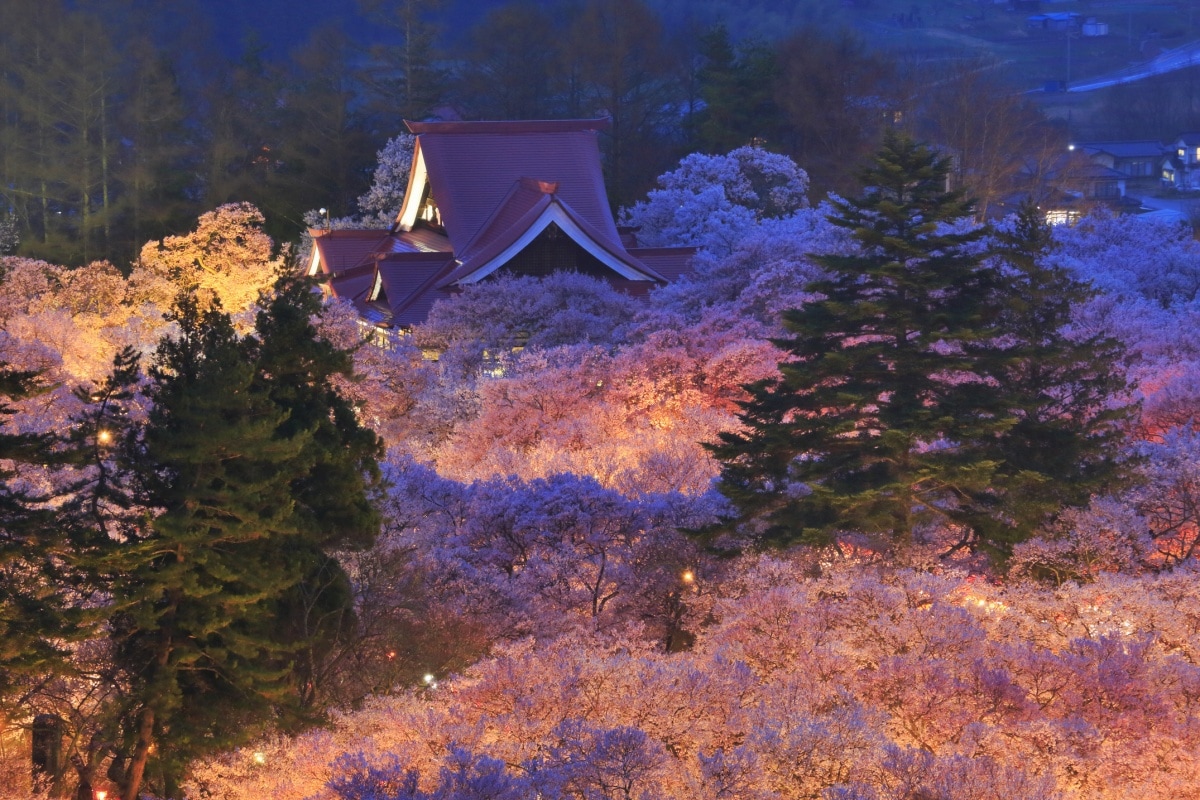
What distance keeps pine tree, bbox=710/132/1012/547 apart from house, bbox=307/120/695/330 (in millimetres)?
13507

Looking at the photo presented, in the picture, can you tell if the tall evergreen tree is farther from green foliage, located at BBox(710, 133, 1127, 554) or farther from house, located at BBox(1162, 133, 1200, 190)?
house, located at BBox(1162, 133, 1200, 190)

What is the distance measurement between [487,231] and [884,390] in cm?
1781

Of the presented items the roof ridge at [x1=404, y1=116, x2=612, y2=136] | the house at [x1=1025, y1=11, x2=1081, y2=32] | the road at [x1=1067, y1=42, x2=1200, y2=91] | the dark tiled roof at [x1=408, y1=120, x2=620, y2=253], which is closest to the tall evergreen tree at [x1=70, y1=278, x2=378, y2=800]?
the dark tiled roof at [x1=408, y1=120, x2=620, y2=253]

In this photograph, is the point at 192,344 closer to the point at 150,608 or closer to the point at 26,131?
the point at 150,608

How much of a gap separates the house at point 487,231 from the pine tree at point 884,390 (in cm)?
1351

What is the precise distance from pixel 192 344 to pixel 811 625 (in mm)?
5492

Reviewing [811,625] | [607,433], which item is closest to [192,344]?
[811,625]

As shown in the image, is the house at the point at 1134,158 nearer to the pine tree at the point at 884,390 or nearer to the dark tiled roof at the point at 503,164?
the dark tiled roof at the point at 503,164

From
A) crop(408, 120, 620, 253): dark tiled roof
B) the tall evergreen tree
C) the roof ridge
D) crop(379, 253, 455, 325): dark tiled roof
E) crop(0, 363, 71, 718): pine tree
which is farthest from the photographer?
the roof ridge

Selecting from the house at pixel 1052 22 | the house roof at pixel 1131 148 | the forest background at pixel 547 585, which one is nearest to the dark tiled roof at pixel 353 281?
the forest background at pixel 547 585

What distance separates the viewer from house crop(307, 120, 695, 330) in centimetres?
2958

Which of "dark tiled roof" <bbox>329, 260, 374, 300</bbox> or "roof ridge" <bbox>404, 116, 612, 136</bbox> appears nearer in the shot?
"dark tiled roof" <bbox>329, 260, 374, 300</bbox>

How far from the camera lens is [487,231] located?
3169cm

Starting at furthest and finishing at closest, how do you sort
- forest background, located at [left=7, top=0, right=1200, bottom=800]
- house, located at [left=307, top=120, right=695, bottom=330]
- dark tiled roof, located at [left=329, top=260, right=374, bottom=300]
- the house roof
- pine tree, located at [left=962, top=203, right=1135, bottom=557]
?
the house roof, dark tiled roof, located at [left=329, top=260, right=374, bottom=300], house, located at [left=307, top=120, right=695, bottom=330], pine tree, located at [left=962, top=203, right=1135, bottom=557], forest background, located at [left=7, top=0, right=1200, bottom=800]
